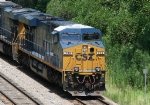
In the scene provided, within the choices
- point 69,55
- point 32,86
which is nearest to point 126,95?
point 69,55

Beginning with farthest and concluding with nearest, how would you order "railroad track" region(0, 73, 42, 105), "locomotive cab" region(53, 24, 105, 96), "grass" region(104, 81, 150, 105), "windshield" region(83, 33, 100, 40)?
"windshield" region(83, 33, 100, 40), "locomotive cab" region(53, 24, 105, 96), "grass" region(104, 81, 150, 105), "railroad track" region(0, 73, 42, 105)

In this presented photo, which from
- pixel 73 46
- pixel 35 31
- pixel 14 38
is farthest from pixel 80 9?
pixel 73 46

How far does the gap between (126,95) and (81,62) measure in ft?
8.60

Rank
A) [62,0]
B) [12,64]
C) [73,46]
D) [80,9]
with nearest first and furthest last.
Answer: [73,46] → [12,64] → [80,9] → [62,0]

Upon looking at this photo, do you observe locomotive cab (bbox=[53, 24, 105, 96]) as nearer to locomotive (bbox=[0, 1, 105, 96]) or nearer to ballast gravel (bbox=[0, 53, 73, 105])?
locomotive (bbox=[0, 1, 105, 96])

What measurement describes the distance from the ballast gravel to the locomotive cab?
2.60 ft

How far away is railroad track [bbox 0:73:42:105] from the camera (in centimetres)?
1939

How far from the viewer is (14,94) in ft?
68.7

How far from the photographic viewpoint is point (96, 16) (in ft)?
99.1

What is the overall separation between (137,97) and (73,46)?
142 inches

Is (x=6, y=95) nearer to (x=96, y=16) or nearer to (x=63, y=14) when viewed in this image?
(x=96, y=16)

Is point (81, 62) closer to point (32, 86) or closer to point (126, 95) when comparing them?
point (126, 95)

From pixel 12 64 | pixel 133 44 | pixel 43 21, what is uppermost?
pixel 43 21

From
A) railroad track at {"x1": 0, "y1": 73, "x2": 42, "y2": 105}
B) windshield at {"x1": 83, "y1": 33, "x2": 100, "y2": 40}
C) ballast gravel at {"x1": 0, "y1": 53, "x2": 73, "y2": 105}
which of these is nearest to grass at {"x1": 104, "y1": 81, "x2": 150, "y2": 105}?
ballast gravel at {"x1": 0, "y1": 53, "x2": 73, "y2": 105}
